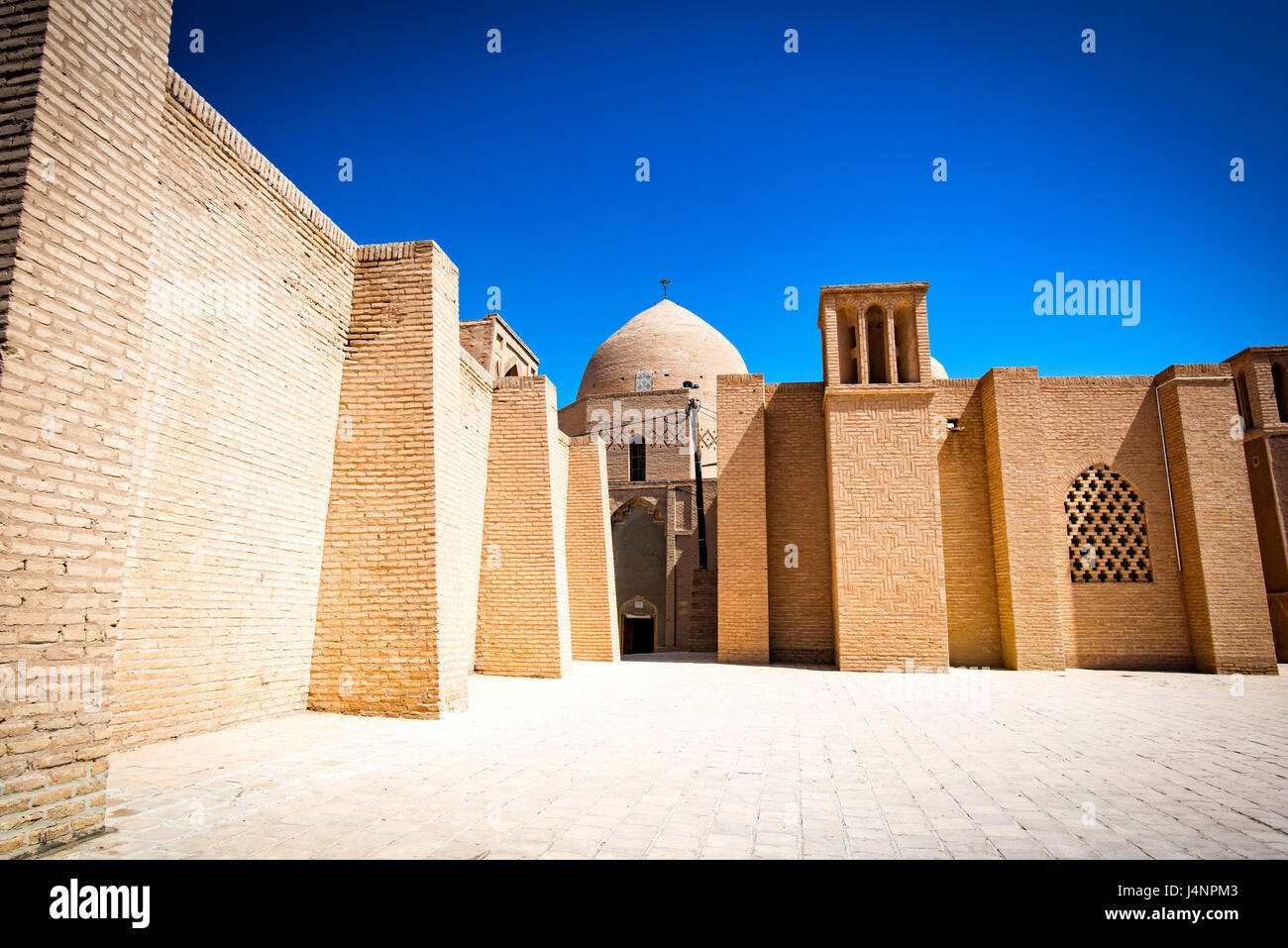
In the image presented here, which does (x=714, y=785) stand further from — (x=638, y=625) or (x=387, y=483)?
(x=638, y=625)

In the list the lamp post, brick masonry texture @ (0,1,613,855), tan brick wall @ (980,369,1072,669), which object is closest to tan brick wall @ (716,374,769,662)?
tan brick wall @ (980,369,1072,669)

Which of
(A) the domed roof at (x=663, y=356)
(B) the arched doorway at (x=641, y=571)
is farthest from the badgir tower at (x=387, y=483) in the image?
(A) the domed roof at (x=663, y=356)

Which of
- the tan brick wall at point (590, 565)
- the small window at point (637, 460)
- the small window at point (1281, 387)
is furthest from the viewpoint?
the small window at point (637, 460)

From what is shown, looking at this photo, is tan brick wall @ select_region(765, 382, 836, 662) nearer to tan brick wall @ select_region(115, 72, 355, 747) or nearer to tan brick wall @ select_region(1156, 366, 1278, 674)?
tan brick wall @ select_region(1156, 366, 1278, 674)

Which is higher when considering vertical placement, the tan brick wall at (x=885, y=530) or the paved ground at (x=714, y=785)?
the tan brick wall at (x=885, y=530)

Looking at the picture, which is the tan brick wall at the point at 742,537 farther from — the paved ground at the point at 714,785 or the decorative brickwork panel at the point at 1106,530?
the decorative brickwork panel at the point at 1106,530

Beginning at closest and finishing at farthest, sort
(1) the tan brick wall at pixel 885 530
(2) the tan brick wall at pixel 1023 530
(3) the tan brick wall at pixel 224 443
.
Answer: (3) the tan brick wall at pixel 224 443, (1) the tan brick wall at pixel 885 530, (2) the tan brick wall at pixel 1023 530

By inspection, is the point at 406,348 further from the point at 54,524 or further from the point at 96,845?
the point at 96,845

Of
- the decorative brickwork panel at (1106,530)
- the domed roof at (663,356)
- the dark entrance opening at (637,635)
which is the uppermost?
the domed roof at (663,356)

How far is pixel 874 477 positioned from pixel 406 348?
8.12 meters

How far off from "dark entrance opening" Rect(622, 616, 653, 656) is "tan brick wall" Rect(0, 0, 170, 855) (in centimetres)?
1702

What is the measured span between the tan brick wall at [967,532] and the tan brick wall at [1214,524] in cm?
319

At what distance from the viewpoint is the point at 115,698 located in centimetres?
433

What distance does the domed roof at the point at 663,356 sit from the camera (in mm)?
22922
